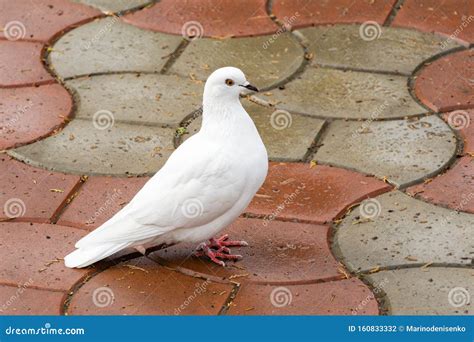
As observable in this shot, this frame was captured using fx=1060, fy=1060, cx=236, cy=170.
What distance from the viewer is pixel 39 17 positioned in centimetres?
655

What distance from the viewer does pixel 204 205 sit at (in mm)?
4234

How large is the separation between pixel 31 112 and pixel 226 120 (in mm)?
1646

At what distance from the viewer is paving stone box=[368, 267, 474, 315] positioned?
4125 millimetres

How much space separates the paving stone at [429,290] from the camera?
13.5ft

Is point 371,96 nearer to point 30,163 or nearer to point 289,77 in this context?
point 289,77

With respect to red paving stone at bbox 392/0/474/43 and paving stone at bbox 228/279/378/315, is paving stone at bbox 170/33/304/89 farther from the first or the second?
paving stone at bbox 228/279/378/315

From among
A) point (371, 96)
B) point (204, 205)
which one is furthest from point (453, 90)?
point (204, 205)

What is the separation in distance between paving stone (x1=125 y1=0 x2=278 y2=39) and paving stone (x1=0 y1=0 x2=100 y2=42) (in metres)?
0.34

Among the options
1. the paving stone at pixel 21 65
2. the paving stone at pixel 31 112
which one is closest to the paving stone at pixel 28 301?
the paving stone at pixel 31 112

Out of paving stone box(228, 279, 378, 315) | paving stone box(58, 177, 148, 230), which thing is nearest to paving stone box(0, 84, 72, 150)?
paving stone box(58, 177, 148, 230)

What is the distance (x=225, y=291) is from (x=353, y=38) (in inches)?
98.2

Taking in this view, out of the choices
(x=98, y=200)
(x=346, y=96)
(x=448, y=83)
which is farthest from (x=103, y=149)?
(x=448, y=83)

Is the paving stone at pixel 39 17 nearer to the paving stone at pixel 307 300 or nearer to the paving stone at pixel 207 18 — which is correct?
the paving stone at pixel 207 18

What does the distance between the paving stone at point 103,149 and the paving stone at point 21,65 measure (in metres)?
0.55
